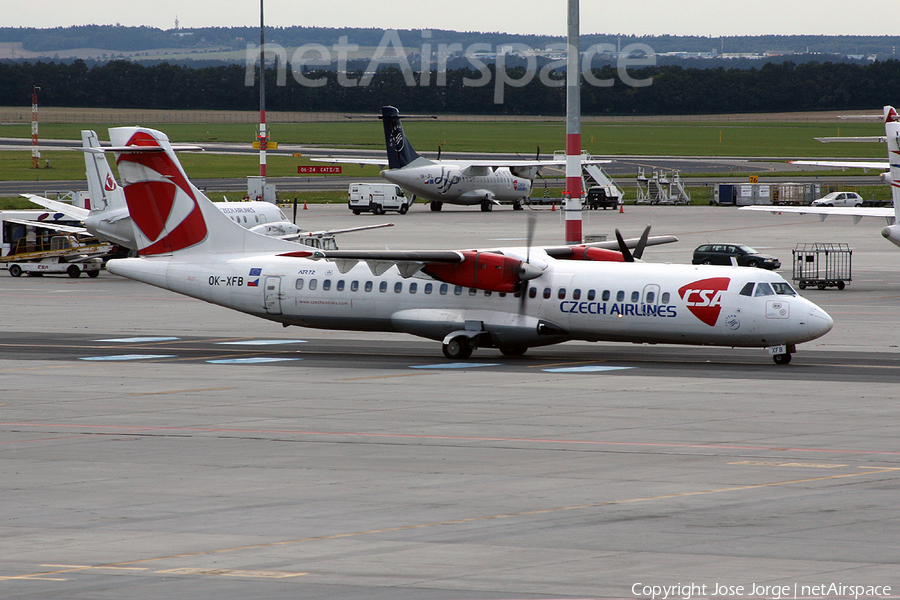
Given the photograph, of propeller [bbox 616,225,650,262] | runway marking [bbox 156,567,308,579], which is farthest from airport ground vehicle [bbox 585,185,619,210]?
runway marking [bbox 156,567,308,579]

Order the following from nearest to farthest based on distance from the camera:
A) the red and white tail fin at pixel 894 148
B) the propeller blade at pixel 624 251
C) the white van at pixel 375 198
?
1. the propeller blade at pixel 624 251
2. the red and white tail fin at pixel 894 148
3. the white van at pixel 375 198

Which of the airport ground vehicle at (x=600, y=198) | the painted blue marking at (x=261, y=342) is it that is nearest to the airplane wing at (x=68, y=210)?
the painted blue marking at (x=261, y=342)

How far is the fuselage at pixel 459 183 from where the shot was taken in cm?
8506

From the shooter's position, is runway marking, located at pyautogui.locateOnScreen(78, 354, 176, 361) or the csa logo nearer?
the csa logo

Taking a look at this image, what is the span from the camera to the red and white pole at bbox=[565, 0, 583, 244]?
40.0 m

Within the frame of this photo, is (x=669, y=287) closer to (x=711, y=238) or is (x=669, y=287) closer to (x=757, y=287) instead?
(x=757, y=287)

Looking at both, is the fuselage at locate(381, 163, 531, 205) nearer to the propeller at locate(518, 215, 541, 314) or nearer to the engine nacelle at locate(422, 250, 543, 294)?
the engine nacelle at locate(422, 250, 543, 294)

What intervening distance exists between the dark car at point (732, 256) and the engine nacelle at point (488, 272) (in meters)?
22.6

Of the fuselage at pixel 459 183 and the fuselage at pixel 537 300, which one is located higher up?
the fuselage at pixel 459 183

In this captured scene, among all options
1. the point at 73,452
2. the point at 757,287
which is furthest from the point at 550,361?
the point at 73,452

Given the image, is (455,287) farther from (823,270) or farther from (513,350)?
(823,270)

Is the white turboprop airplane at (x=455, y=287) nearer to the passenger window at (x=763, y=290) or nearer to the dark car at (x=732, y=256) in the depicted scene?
the passenger window at (x=763, y=290)

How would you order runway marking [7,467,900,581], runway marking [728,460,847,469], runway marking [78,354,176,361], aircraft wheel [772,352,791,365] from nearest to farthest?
1. runway marking [7,467,900,581]
2. runway marking [728,460,847,469]
3. aircraft wheel [772,352,791,365]
4. runway marking [78,354,176,361]

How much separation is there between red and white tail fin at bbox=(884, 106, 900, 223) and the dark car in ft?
23.6
